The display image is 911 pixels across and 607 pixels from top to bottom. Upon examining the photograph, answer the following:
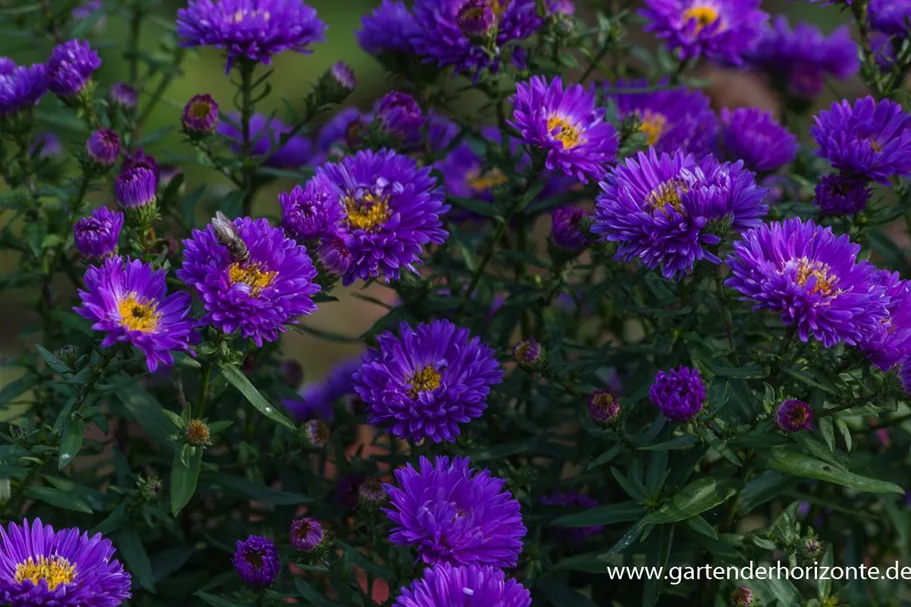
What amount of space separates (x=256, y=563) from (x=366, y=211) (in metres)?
0.63

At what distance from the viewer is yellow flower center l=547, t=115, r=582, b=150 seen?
1989mm

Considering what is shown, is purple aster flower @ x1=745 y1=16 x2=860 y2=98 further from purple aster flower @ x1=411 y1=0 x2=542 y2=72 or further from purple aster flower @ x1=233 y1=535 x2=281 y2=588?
purple aster flower @ x1=233 y1=535 x2=281 y2=588

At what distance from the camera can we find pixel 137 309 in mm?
1673

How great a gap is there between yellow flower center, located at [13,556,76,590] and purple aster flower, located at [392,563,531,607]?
503 millimetres

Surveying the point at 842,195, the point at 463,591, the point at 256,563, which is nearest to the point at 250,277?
the point at 256,563

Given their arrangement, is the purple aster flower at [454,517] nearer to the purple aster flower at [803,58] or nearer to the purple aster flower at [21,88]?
the purple aster flower at [21,88]

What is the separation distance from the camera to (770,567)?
6.63 ft

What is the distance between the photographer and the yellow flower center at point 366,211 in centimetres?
191

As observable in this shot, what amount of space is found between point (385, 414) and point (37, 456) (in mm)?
597

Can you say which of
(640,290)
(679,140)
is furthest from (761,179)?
(640,290)

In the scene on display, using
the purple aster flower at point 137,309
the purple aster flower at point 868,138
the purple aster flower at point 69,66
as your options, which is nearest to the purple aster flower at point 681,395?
the purple aster flower at point 868,138

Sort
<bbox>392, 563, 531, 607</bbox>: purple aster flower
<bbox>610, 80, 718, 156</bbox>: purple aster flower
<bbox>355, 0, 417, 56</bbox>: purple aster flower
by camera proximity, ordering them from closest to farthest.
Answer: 1. <bbox>392, 563, 531, 607</bbox>: purple aster flower
2. <bbox>355, 0, 417, 56</bbox>: purple aster flower
3. <bbox>610, 80, 718, 156</bbox>: purple aster flower

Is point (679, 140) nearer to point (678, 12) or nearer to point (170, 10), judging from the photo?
point (678, 12)

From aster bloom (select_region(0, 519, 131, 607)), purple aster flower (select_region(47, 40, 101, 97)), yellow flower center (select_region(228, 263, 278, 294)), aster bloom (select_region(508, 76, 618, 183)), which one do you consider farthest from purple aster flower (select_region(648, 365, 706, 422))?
purple aster flower (select_region(47, 40, 101, 97))
